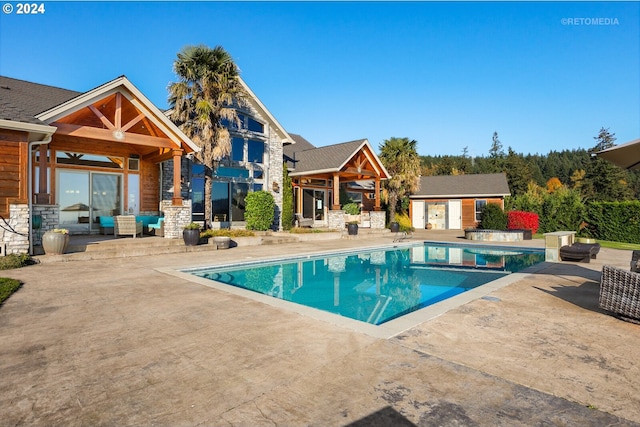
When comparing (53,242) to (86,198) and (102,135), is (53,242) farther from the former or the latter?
(86,198)

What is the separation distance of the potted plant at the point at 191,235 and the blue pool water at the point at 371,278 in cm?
368

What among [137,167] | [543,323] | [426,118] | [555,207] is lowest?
[543,323]

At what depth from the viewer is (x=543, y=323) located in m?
4.59

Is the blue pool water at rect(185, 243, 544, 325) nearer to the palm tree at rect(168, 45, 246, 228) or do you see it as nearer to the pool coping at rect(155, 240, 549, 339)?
the pool coping at rect(155, 240, 549, 339)

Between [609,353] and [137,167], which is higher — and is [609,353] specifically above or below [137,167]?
below

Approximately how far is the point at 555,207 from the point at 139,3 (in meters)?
25.9

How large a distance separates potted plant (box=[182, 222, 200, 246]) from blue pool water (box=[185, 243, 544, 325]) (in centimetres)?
368

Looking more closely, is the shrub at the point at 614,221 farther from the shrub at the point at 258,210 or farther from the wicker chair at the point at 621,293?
the wicker chair at the point at 621,293

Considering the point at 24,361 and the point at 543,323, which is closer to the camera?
the point at 24,361

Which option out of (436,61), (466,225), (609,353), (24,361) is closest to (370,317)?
(609,353)

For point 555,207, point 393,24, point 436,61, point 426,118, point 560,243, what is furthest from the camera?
point 426,118

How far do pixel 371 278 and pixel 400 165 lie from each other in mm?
16808

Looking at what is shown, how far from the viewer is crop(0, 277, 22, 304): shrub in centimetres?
583

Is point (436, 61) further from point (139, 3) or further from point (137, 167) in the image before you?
point (137, 167)
